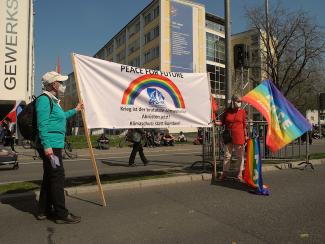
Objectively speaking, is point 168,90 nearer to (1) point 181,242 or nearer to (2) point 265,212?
(2) point 265,212

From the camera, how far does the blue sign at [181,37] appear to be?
49938 mm

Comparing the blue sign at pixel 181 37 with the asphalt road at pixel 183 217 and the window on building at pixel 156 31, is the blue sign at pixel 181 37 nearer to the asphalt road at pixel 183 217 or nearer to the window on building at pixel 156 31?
the window on building at pixel 156 31

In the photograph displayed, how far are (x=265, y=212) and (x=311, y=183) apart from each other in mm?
3027

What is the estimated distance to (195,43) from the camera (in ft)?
167

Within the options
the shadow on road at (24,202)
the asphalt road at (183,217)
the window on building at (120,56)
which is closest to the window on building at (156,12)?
the window on building at (120,56)

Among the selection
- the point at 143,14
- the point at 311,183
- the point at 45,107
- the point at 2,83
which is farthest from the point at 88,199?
the point at 143,14

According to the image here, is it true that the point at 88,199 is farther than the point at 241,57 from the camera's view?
No

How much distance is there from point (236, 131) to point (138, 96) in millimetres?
2242

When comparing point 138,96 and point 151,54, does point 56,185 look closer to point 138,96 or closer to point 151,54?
point 138,96

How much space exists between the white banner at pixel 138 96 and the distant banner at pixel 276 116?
1.15 m

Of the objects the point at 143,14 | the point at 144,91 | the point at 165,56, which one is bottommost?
the point at 144,91

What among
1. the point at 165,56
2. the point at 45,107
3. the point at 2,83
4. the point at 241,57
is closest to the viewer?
the point at 45,107

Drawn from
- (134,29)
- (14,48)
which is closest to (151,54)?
(134,29)

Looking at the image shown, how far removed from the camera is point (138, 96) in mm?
7953
